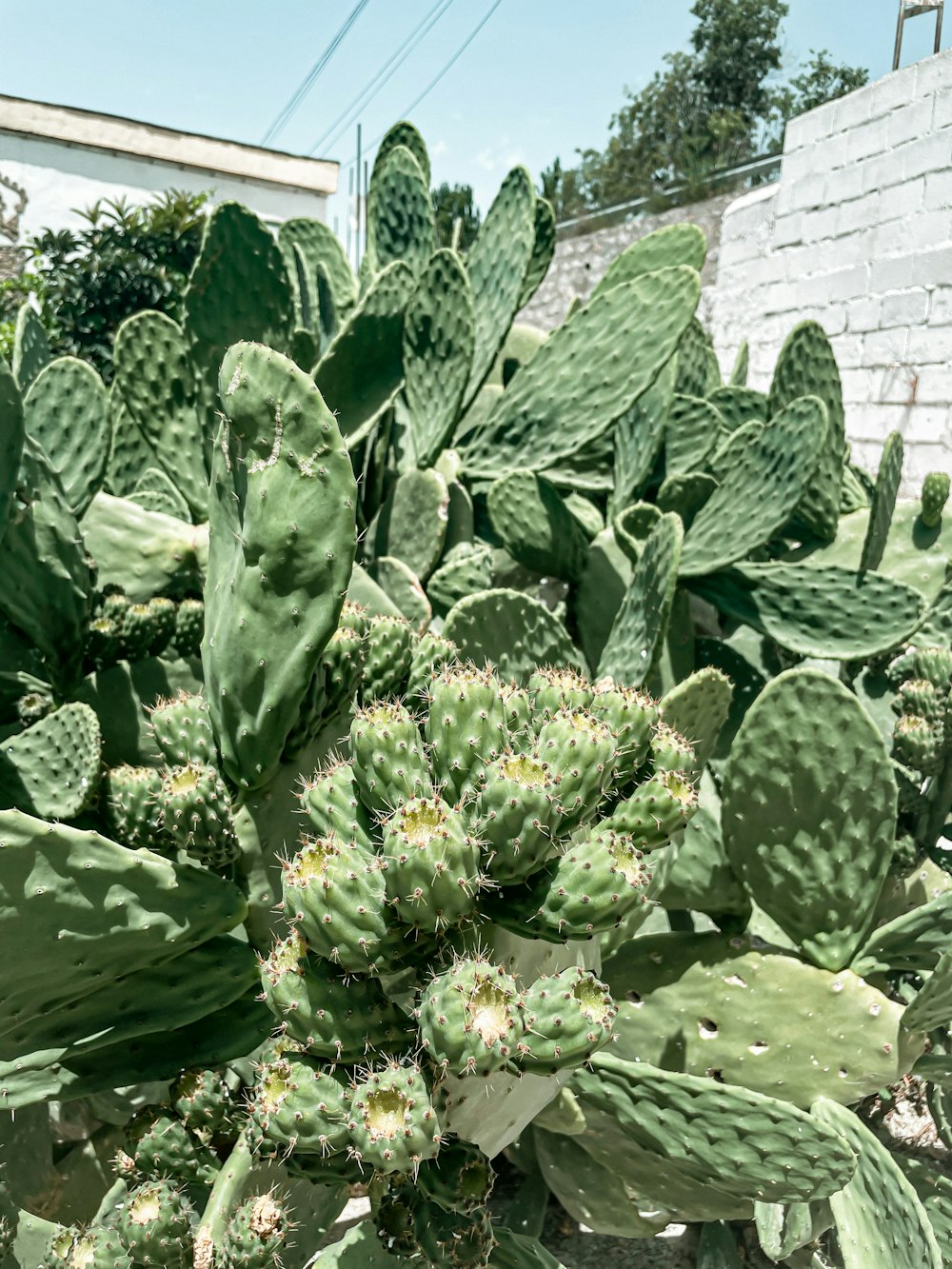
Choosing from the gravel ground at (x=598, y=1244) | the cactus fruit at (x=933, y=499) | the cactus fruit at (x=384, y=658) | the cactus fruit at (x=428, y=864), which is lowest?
the gravel ground at (x=598, y=1244)

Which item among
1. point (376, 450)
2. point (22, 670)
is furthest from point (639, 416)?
point (22, 670)

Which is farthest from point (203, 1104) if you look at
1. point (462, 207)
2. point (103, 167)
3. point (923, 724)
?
point (462, 207)

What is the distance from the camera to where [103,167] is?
1131cm

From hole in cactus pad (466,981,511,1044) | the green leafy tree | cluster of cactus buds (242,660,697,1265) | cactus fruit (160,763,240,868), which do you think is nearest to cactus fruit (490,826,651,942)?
cluster of cactus buds (242,660,697,1265)

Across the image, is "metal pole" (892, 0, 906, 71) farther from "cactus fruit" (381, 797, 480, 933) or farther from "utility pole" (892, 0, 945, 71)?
"cactus fruit" (381, 797, 480, 933)

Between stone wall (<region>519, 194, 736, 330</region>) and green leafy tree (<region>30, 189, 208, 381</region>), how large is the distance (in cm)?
347

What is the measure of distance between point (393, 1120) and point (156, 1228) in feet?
1.39

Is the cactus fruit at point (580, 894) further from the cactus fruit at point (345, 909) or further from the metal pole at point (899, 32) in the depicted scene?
the metal pole at point (899, 32)

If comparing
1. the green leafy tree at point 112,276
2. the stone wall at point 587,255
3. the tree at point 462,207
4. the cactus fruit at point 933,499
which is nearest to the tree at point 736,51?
the tree at point 462,207

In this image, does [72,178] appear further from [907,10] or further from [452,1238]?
[452,1238]

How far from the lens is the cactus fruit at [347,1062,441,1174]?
3.08ft

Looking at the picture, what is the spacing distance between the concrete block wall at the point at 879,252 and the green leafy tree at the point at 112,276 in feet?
16.5

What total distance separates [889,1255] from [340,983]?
0.96m

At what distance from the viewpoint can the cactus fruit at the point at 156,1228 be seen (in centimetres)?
117
